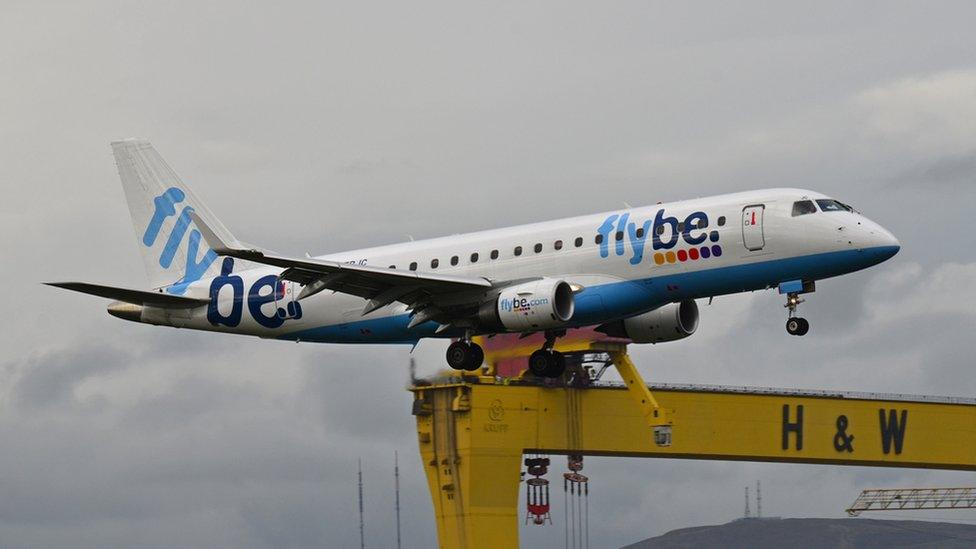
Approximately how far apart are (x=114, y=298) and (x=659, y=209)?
21278mm

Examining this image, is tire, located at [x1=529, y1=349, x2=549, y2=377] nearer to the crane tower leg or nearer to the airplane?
the airplane

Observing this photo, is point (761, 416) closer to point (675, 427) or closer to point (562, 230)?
point (675, 427)

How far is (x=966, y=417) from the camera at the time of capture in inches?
5207

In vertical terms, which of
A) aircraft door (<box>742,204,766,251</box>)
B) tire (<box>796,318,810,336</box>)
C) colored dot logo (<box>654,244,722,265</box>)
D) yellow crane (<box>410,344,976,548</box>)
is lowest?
yellow crane (<box>410,344,976,548</box>)

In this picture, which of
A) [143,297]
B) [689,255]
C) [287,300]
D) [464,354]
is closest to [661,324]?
[464,354]

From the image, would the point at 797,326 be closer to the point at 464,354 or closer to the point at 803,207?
the point at 803,207

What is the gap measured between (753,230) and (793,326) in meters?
3.53

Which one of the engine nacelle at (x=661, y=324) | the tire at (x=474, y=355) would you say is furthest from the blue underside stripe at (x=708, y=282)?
the engine nacelle at (x=661, y=324)

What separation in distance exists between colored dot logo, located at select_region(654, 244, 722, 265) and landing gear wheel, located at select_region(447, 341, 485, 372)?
314 inches

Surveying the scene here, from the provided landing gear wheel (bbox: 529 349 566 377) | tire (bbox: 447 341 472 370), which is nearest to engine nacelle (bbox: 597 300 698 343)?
landing gear wheel (bbox: 529 349 566 377)

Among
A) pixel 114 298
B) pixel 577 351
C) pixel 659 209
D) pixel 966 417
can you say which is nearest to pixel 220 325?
pixel 114 298

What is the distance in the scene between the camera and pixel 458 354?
5928cm

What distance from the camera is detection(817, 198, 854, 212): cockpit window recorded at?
179ft

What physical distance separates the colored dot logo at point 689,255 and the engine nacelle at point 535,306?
3.28m
